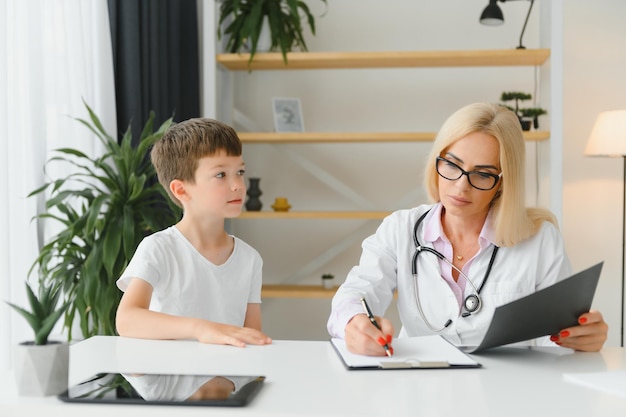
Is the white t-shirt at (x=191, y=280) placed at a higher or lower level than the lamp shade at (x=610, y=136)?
lower

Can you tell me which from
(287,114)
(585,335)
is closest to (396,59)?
(287,114)

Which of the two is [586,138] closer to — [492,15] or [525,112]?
[525,112]

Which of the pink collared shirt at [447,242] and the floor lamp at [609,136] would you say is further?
the floor lamp at [609,136]

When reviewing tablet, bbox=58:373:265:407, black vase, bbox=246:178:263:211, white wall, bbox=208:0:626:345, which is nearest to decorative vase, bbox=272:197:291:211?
black vase, bbox=246:178:263:211

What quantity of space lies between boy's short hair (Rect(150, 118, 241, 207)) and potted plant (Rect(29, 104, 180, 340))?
2.28 feet

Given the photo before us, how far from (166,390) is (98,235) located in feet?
5.73

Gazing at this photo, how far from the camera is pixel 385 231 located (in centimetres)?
181

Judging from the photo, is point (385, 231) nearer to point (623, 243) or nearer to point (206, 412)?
Result: point (206, 412)

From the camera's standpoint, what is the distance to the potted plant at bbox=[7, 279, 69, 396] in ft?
3.15

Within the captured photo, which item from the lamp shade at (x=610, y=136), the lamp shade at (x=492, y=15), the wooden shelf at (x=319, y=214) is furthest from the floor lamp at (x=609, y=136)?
the wooden shelf at (x=319, y=214)

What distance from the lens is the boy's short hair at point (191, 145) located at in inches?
73.3

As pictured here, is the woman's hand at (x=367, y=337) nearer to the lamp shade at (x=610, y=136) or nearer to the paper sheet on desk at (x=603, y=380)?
the paper sheet on desk at (x=603, y=380)

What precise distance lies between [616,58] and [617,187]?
0.67 m

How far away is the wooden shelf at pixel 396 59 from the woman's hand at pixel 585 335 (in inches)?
82.6
